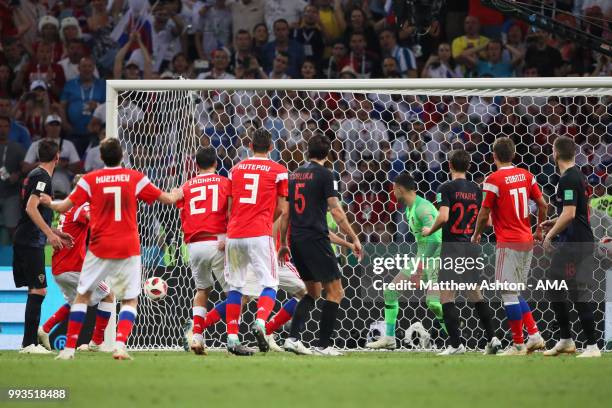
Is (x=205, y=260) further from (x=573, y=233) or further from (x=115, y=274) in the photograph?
(x=573, y=233)

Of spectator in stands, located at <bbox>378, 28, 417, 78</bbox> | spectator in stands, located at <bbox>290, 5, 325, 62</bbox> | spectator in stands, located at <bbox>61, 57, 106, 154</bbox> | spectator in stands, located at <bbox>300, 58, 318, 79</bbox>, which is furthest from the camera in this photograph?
spectator in stands, located at <bbox>61, 57, 106, 154</bbox>

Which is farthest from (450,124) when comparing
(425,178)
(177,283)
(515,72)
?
(177,283)

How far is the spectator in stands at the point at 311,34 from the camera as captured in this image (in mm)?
17516

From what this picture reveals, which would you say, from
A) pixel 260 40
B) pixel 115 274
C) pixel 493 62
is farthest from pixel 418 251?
pixel 260 40

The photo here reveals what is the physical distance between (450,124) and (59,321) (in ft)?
18.7

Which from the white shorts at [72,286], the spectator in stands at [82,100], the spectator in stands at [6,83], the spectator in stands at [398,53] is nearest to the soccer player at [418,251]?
the white shorts at [72,286]

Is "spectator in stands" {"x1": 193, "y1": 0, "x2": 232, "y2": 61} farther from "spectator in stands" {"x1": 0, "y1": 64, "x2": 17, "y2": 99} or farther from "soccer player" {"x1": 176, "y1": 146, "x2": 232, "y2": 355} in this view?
"soccer player" {"x1": 176, "y1": 146, "x2": 232, "y2": 355}

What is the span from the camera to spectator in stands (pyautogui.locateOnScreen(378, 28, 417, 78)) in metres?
17.1

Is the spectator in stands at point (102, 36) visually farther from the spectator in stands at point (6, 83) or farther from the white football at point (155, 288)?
the white football at point (155, 288)

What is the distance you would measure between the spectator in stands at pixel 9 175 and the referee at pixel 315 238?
6.44 metres

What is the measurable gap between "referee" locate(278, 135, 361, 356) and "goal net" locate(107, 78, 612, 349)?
1.82m

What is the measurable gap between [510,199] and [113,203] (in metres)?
3.87

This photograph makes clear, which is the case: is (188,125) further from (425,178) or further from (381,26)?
(381,26)

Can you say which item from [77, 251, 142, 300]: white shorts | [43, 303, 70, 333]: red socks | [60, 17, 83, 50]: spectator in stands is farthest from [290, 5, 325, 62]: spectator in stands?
[77, 251, 142, 300]: white shorts
